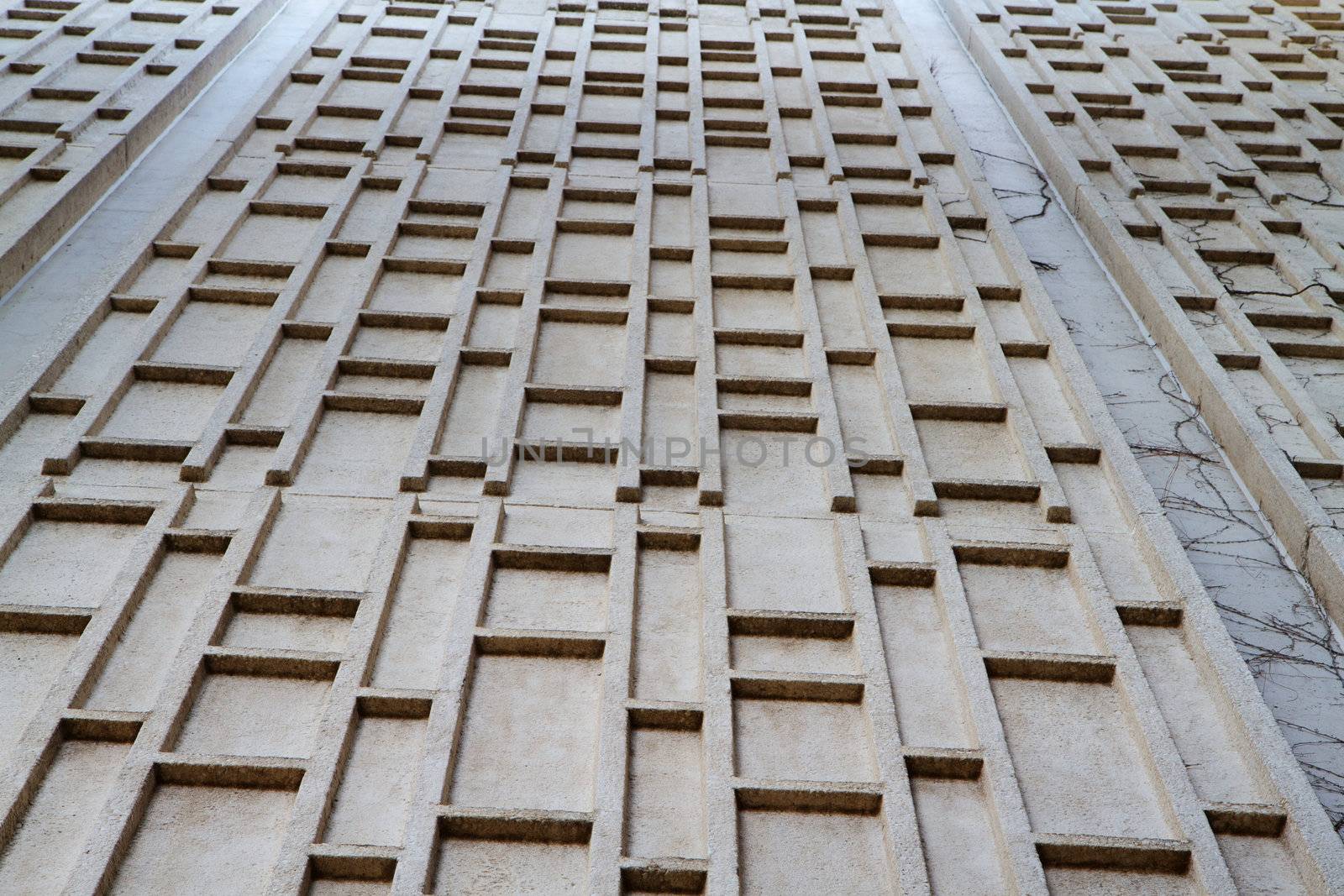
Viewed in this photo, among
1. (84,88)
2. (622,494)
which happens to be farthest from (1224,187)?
(84,88)

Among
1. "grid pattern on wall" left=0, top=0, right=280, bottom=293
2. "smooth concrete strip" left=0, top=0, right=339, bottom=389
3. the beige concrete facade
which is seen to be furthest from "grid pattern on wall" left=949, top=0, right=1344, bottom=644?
"grid pattern on wall" left=0, top=0, right=280, bottom=293

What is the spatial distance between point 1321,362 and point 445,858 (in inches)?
254

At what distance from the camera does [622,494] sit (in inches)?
231

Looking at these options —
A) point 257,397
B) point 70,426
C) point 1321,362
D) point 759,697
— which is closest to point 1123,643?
point 759,697

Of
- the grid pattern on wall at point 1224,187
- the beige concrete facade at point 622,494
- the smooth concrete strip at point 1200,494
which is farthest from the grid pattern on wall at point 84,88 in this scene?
the grid pattern on wall at point 1224,187

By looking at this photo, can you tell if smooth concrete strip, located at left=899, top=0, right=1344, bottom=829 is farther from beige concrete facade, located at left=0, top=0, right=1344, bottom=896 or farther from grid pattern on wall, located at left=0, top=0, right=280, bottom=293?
grid pattern on wall, located at left=0, top=0, right=280, bottom=293

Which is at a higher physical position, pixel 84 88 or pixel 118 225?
pixel 84 88

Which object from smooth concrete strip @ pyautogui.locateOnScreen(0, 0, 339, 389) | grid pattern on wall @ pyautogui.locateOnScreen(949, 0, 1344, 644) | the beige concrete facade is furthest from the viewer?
smooth concrete strip @ pyautogui.locateOnScreen(0, 0, 339, 389)

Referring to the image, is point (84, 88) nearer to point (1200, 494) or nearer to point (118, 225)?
point (118, 225)

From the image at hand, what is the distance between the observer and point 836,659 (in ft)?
16.5

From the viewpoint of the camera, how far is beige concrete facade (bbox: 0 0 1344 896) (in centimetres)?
431

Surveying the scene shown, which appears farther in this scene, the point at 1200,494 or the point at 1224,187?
the point at 1224,187

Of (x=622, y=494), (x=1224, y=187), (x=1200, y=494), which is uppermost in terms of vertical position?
(x=1224, y=187)

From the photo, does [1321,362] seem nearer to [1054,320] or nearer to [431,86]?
[1054,320]
